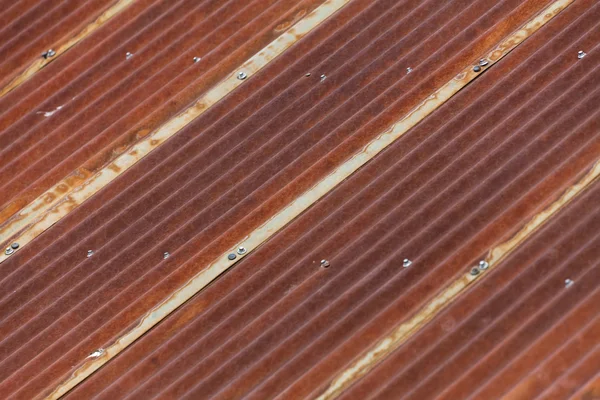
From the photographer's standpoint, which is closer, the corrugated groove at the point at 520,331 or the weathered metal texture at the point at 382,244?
the corrugated groove at the point at 520,331

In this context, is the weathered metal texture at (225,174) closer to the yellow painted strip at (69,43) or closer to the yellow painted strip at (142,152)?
the yellow painted strip at (142,152)

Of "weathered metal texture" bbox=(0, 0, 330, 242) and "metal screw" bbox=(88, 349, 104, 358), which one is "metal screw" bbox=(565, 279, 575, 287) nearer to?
"weathered metal texture" bbox=(0, 0, 330, 242)

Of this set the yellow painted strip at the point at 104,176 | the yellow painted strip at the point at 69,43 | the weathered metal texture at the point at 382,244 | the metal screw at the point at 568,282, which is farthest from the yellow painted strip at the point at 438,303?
the yellow painted strip at the point at 69,43

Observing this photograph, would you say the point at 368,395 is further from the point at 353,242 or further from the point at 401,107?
the point at 401,107

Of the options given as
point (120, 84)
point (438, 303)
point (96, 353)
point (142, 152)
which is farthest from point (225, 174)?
point (438, 303)

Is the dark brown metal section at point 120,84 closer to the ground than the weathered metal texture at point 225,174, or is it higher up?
higher up

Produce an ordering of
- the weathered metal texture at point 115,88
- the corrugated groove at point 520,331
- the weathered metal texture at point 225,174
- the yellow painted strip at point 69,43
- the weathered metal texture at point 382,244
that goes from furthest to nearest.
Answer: the yellow painted strip at point 69,43, the weathered metal texture at point 115,88, the weathered metal texture at point 225,174, the weathered metal texture at point 382,244, the corrugated groove at point 520,331

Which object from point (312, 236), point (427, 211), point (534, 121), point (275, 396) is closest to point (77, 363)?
point (275, 396)

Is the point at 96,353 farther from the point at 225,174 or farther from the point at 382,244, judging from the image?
the point at 382,244
